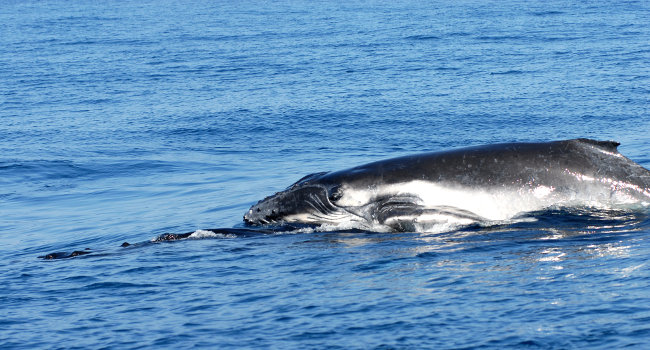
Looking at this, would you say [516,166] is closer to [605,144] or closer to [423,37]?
[605,144]

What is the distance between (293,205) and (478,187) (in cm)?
253

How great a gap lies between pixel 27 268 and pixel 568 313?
626 cm

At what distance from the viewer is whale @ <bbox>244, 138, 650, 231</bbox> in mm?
11617

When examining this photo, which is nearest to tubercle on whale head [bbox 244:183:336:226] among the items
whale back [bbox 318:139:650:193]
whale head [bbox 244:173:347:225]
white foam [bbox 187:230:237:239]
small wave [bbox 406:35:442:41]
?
whale head [bbox 244:173:347:225]

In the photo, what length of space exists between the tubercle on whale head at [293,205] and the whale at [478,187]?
2cm

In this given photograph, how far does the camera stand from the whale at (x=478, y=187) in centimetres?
1162

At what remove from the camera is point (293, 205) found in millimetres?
12508

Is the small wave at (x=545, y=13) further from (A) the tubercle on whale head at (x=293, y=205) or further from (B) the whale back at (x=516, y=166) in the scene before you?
(A) the tubercle on whale head at (x=293, y=205)

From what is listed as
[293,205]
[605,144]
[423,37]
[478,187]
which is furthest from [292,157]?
[423,37]

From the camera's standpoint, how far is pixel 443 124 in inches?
898

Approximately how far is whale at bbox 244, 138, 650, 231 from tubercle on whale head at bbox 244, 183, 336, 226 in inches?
0.6

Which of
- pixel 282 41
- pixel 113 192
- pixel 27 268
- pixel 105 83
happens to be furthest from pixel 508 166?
pixel 282 41

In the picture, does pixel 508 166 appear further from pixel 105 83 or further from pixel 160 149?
pixel 105 83

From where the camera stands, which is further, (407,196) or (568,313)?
(407,196)
